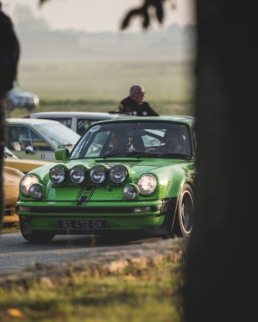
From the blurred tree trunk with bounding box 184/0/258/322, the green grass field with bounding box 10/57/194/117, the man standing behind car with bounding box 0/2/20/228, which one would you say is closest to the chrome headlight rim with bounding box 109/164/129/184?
the man standing behind car with bounding box 0/2/20/228

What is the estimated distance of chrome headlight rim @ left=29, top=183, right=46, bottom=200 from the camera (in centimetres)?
1188

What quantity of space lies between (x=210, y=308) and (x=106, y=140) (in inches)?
335

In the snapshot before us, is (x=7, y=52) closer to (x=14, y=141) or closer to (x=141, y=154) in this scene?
(x=141, y=154)

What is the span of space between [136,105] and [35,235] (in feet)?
24.4

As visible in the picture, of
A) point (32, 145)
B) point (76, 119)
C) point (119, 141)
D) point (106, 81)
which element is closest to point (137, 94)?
point (32, 145)

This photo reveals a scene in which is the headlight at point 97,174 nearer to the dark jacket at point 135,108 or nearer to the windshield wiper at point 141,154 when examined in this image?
the windshield wiper at point 141,154

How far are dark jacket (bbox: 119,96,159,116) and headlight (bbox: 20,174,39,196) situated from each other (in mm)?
6972

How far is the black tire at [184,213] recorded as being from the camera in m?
11.8

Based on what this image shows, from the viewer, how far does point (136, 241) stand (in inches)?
480

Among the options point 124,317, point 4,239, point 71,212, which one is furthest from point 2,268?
point 124,317

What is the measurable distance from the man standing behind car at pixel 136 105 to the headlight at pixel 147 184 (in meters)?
7.35

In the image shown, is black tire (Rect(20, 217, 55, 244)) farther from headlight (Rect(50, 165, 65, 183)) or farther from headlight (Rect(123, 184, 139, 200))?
headlight (Rect(123, 184, 139, 200))

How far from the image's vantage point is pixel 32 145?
19.5m

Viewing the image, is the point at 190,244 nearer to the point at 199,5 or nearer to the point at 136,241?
the point at 199,5
